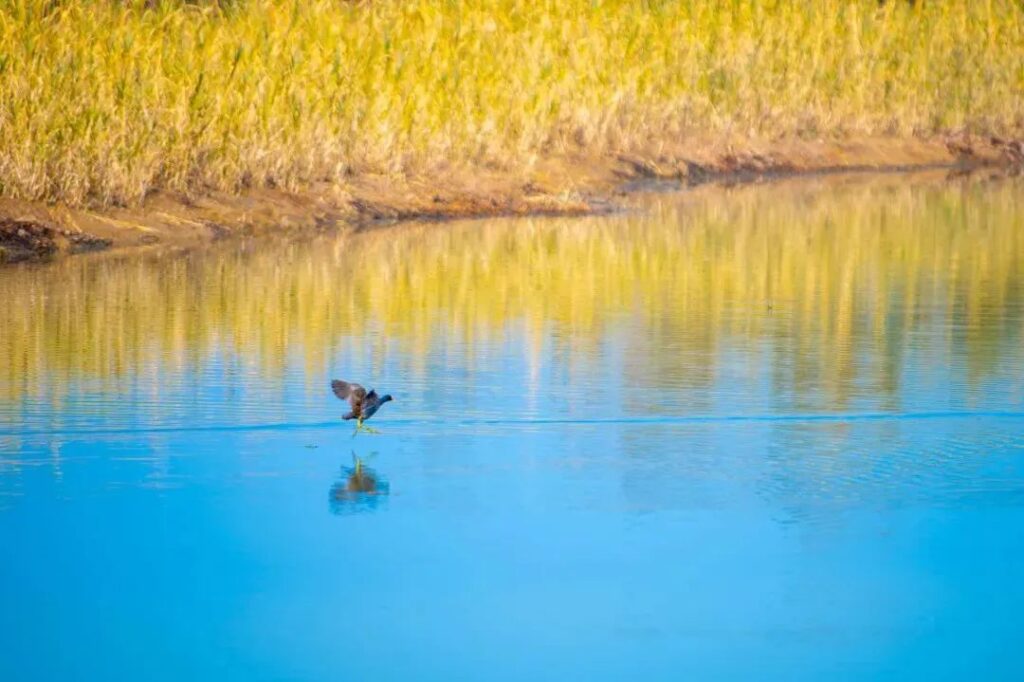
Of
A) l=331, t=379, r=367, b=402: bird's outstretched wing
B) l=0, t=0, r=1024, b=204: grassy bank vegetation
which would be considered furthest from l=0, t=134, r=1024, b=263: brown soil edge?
l=331, t=379, r=367, b=402: bird's outstretched wing

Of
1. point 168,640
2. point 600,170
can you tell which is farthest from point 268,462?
point 600,170

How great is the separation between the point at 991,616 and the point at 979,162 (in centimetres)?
1983

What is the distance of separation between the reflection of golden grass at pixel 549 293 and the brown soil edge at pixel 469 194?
1.74 ft

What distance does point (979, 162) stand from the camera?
24406 millimetres

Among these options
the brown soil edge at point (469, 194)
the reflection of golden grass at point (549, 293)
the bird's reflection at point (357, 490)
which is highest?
the brown soil edge at point (469, 194)

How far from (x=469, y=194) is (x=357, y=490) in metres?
10.5

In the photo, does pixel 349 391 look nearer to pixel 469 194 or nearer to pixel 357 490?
pixel 357 490

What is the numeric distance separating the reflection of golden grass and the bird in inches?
53.7

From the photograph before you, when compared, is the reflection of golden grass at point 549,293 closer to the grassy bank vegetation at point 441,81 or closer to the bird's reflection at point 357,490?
the grassy bank vegetation at point 441,81

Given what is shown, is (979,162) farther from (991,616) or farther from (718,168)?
(991,616)

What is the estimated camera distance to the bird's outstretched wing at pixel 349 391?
716 cm

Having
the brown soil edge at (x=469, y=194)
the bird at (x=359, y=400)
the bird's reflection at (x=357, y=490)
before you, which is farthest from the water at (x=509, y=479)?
the brown soil edge at (x=469, y=194)

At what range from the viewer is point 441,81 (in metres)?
17.5

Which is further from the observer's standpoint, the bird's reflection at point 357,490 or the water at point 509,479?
the bird's reflection at point 357,490
